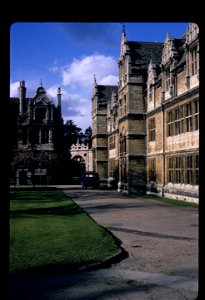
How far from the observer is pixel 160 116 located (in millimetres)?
28406

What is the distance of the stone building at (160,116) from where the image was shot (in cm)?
2291

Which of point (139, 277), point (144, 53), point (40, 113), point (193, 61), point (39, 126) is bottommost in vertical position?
point (139, 277)

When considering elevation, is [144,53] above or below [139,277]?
above

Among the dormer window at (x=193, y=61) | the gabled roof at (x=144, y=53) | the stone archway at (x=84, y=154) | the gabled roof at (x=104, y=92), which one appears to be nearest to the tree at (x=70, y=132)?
the stone archway at (x=84, y=154)

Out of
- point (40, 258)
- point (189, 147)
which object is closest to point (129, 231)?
point (40, 258)

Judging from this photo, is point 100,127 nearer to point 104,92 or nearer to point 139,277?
point 104,92

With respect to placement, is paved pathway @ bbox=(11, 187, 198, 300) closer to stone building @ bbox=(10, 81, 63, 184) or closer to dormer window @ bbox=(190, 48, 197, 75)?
dormer window @ bbox=(190, 48, 197, 75)

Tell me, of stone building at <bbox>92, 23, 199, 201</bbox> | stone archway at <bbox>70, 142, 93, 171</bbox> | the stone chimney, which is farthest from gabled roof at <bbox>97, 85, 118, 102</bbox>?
stone archway at <bbox>70, 142, 93, 171</bbox>

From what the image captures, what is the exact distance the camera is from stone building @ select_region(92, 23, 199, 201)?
22.9 meters

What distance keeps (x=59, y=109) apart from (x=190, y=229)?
5485 cm

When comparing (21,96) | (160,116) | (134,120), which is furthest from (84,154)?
(160,116)

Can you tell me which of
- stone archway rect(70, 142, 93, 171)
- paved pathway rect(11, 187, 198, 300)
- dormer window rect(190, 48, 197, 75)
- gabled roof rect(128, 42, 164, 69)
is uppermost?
gabled roof rect(128, 42, 164, 69)

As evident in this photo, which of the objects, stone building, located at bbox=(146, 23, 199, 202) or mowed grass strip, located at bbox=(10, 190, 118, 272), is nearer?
mowed grass strip, located at bbox=(10, 190, 118, 272)

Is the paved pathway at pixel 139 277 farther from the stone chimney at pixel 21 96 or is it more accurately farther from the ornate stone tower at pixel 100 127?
the stone chimney at pixel 21 96
